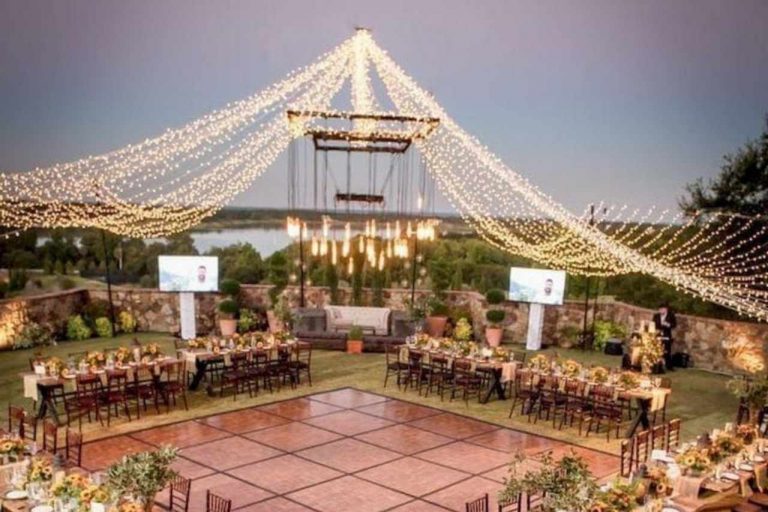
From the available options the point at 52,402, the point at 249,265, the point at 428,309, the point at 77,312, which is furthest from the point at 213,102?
the point at 52,402

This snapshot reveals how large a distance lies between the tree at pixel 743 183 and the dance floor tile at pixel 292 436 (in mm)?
11743

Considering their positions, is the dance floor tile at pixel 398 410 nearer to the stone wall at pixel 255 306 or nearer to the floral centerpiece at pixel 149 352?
the floral centerpiece at pixel 149 352

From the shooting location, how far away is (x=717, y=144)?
2491 cm

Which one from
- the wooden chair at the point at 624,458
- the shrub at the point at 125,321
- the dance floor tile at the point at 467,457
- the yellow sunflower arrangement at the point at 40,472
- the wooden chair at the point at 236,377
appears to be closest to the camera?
A: the yellow sunflower arrangement at the point at 40,472

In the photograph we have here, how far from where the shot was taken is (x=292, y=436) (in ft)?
38.2

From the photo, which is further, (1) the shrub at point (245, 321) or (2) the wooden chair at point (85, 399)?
(1) the shrub at point (245, 321)

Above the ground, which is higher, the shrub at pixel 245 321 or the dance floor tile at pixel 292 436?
the shrub at pixel 245 321

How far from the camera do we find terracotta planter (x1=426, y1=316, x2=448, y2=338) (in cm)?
1945

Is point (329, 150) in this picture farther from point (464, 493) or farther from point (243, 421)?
point (464, 493)

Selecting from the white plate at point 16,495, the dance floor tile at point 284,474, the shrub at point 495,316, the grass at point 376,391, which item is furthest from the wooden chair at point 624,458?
the shrub at point 495,316

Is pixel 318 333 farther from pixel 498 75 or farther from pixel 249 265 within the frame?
pixel 498 75

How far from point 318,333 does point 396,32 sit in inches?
334

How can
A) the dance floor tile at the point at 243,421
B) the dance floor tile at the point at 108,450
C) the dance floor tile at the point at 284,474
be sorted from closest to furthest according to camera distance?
the dance floor tile at the point at 284,474 → the dance floor tile at the point at 108,450 → the dance floor tile at the point at 243,421

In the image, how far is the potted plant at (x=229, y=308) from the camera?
64.3 ft
